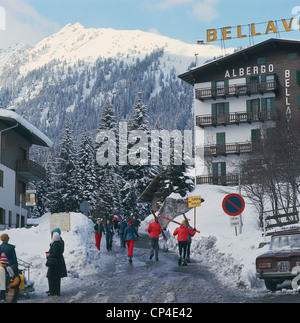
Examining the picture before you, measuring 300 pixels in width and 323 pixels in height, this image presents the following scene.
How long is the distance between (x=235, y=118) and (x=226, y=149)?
2977 mm

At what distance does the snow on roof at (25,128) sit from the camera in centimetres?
4803

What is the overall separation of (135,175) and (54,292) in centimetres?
→ 6259

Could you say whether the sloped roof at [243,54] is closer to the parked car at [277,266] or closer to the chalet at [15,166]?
the chalet at [15,166]

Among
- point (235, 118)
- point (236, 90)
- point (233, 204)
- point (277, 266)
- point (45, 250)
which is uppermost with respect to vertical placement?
point (236, 90)

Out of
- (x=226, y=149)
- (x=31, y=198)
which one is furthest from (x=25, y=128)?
(x=226, y=149)

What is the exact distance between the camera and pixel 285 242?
17.9 meters

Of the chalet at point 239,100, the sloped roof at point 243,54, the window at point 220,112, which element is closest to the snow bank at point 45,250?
the chalet at point 239,100

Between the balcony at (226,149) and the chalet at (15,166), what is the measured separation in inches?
556

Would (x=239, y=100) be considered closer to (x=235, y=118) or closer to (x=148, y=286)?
(x=235, y=118)

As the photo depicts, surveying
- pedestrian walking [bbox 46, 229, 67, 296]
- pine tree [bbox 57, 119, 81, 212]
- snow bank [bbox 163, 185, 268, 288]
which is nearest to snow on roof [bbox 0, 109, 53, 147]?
snow bank [bbox 163, 185, 268, 288]

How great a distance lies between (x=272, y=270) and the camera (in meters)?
16.3

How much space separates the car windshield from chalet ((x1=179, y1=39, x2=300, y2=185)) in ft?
122

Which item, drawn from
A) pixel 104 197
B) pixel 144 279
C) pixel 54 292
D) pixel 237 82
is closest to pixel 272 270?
pixel 144 279
